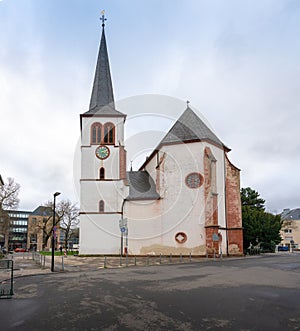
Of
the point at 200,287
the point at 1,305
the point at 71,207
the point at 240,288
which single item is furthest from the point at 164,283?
the point at 71,207

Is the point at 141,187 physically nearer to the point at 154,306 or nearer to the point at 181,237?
the point at 181,237

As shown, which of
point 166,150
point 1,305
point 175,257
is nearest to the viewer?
point 1,305

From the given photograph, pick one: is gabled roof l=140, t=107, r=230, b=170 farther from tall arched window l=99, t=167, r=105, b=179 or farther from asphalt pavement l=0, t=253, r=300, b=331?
asphalt pavement l=0, t=253, r=300, b=331

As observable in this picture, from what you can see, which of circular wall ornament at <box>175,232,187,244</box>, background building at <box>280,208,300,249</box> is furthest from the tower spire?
background building at <box>280,208,300,249</box>

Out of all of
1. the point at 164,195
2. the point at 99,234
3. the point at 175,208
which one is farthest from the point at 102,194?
the point at 175,208

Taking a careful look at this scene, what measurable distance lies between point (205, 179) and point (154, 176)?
6936mm

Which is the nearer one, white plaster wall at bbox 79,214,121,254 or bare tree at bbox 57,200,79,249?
white plaster wall at bbox 79,214,121,254

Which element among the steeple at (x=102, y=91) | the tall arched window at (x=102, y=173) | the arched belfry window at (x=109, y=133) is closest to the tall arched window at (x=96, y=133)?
the arched belfry window at (x=109, y=133)

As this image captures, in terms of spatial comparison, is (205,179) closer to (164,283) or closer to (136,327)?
(164,283)

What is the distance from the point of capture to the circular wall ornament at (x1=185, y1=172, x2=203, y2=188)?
3319cm

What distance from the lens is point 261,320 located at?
7008 millimetres

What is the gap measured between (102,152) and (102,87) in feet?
25.7

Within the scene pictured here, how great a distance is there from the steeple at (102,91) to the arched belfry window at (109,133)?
4.76 feet

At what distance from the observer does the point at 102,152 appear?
3641 cm
